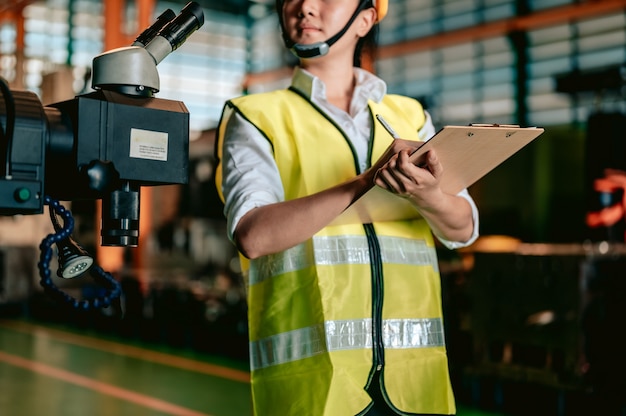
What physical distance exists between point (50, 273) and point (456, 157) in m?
0.69

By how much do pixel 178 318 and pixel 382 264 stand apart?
683 cm

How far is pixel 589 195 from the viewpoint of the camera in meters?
6.55

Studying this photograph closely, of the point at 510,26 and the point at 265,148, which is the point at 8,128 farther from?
the point at 510,26

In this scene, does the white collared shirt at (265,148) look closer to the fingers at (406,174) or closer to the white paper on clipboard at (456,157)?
the white paper on clipboard at (456,157)

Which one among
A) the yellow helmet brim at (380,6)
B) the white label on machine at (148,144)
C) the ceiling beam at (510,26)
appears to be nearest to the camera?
the white label on machine at (148,144)

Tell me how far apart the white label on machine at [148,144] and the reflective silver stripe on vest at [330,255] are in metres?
0.43

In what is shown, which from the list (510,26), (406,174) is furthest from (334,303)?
(510,26)

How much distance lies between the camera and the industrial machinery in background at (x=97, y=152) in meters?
0.96

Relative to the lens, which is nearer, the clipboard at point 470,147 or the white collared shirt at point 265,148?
the clipboard at point 470,147

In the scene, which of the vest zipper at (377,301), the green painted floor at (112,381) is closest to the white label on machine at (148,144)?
the vest zipper at (377,301)

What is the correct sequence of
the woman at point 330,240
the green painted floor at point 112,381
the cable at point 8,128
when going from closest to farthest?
the cable at point 8,128 → the woman at point 330,240 → the green painted floor at point 112,381

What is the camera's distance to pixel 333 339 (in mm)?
1372

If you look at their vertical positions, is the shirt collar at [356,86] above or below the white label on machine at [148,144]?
above

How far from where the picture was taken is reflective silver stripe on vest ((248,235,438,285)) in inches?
56.0
